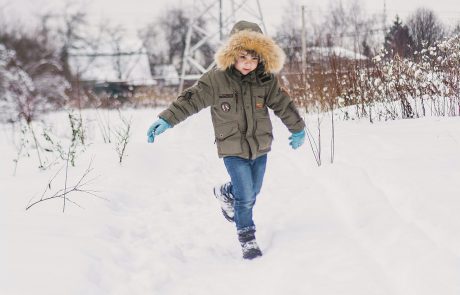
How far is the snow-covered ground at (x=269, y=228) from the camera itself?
7.22 feet

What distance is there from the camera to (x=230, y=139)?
9.32ft

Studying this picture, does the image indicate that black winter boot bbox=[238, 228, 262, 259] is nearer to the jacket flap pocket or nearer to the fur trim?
the jacket flap pocket

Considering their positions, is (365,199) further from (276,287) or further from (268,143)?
(276,287)

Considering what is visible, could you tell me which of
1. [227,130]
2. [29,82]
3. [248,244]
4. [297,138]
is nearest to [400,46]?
[297,138]

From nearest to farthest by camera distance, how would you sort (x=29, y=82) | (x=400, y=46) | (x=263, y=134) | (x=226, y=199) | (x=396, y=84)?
(x=263, y=134) → (x=226, y=199) → (x=396, y=84) → (x=400, y=46) → (x=29, y=82)

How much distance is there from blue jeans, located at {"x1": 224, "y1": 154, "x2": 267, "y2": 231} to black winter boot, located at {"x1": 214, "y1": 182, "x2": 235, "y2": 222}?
0.62 feet

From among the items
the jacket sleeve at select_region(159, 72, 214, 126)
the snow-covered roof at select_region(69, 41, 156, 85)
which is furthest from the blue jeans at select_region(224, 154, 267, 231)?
the snow-covered roof at select_region(69, 41, 156, 85)

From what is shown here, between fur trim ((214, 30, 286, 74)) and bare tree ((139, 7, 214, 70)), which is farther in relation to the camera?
bare tree ((139, 7, 214, 70))

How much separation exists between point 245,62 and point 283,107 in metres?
0.43

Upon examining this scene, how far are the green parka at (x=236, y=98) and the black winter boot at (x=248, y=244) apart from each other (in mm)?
485

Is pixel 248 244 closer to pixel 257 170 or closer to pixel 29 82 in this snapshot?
pixel 257 170

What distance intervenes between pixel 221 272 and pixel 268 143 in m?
0.86

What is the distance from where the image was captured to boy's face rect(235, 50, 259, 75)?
2.81 meters

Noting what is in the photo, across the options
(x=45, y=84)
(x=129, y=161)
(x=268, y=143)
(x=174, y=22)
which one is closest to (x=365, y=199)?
(x=268, y=143)
